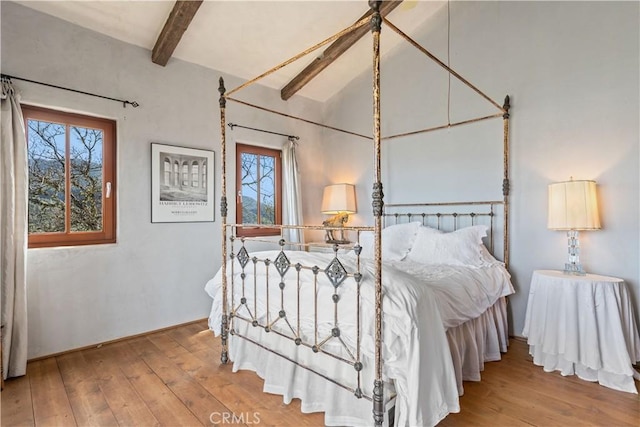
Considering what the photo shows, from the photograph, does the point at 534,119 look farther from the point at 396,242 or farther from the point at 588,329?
the point at 588,329

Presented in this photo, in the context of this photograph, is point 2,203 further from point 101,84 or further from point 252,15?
point 252,15

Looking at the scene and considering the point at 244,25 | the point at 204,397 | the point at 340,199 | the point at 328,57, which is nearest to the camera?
the point at 204,397

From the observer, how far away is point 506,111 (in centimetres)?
289

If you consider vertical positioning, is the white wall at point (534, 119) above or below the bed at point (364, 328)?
above

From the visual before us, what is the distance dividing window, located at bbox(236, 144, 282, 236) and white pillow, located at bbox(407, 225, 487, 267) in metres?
1.88

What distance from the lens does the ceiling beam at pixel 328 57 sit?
10.4ft

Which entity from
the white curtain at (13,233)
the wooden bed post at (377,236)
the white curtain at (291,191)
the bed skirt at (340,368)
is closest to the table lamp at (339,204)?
the white curtain at (291,191)

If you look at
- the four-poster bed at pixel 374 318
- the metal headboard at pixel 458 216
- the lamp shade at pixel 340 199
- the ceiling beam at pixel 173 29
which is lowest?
the four-poster bed at pixel 374 318

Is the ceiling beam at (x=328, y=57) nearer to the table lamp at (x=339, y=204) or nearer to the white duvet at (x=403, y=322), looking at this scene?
the table lamp at (x=339, y=204)

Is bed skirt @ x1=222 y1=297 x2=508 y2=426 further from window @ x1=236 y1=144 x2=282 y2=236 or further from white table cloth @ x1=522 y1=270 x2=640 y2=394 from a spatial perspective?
window @ x1=236 y1=144 x2=282 y2=236

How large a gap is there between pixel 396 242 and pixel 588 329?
156 cm

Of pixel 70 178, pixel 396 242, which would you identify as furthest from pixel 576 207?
pixel 70 178

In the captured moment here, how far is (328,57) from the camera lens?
3.63 metres

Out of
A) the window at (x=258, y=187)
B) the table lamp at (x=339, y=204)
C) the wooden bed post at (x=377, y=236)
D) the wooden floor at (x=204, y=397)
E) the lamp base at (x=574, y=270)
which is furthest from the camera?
the table lamp at (x=339, y=204)
